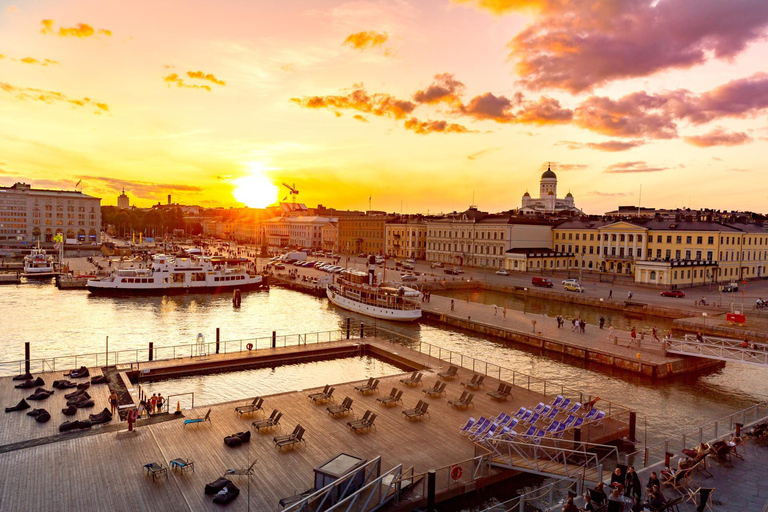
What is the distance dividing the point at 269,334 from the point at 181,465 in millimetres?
24739

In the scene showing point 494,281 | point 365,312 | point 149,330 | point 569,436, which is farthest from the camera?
point 494,281

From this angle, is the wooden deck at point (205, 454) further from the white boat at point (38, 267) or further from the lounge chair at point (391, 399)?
the white boat at point (38, 267)

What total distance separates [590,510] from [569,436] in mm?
6207

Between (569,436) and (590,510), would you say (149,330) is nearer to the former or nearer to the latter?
(569,436)

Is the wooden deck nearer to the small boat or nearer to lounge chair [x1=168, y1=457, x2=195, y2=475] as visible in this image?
lounge chair [x1=168, y1=457, x2=195, y2=475]

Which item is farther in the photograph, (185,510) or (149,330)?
(149,330)

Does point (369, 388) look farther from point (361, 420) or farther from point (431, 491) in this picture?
point (431, 491)

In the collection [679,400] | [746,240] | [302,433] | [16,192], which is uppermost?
[16,192]

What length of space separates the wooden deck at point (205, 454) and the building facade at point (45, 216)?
136 metres

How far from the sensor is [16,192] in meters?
128

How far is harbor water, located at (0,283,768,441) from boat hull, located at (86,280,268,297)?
67.9 inches

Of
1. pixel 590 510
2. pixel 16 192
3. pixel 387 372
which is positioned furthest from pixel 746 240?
pixel 16 192

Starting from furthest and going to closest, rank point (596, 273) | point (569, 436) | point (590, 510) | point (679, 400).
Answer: point (596, 273)
point (679, 400)
point (569, 436)
point (590, 510)

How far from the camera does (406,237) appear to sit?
104 metres
